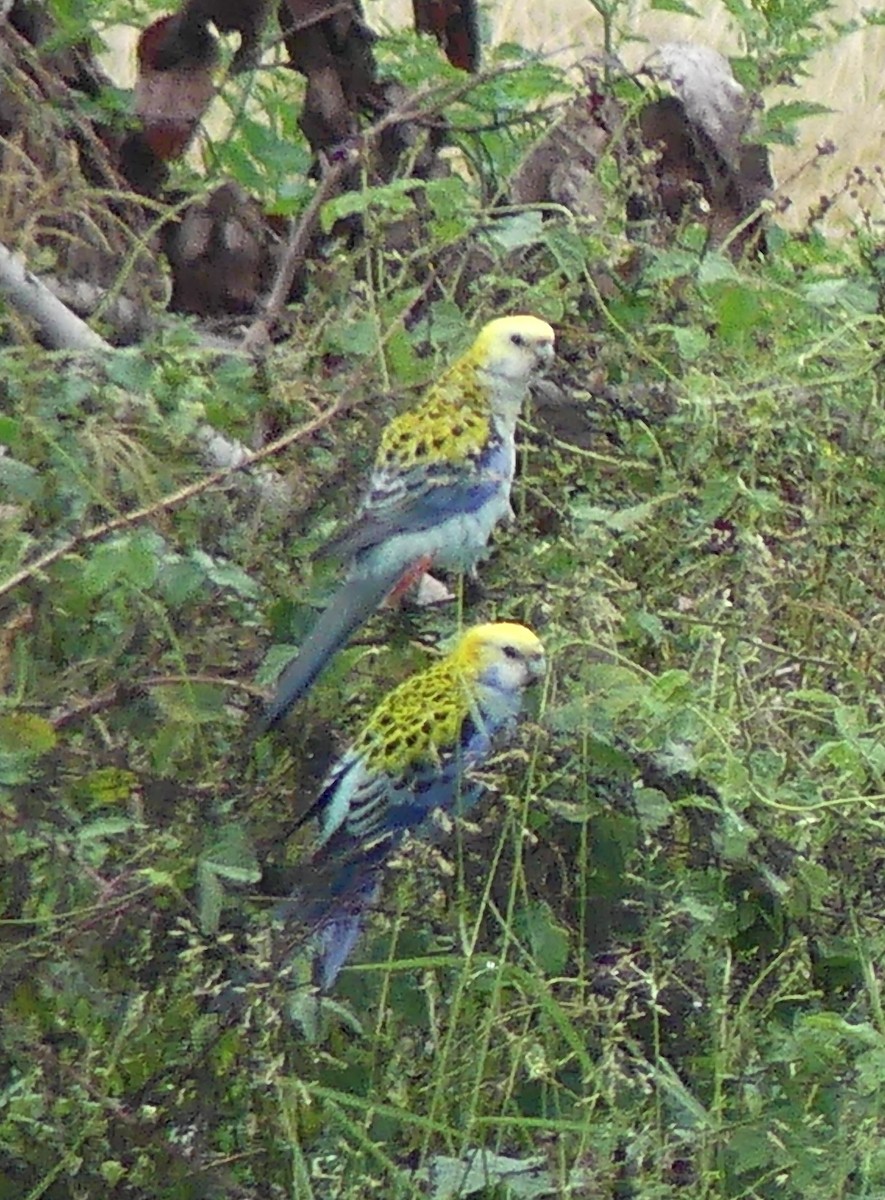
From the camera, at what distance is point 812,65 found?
526 cm

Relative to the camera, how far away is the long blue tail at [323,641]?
1.80 meters

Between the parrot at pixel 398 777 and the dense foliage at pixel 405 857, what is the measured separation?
0.03m

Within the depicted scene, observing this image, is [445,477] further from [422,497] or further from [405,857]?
[405,857]

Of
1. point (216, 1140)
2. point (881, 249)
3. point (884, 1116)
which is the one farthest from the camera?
point (881, 249)

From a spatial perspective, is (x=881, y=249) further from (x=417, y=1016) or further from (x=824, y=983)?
(x=417, y=1016)

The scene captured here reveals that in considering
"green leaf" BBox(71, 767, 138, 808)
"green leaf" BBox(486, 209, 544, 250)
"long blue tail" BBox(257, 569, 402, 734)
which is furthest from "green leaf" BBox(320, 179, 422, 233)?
"green leaf" BBox(71, 767, 138, 808)

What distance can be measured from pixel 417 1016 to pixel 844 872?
0.43 metres

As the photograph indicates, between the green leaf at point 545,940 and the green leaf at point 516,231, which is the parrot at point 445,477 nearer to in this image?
the green leaf at point 516,231

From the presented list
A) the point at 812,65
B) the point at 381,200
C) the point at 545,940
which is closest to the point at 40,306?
the point at 381,200

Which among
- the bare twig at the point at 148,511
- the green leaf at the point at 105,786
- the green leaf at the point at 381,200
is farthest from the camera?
the green leaf at the point at 381,200

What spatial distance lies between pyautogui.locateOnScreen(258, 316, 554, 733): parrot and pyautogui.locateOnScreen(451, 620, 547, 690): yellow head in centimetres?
12

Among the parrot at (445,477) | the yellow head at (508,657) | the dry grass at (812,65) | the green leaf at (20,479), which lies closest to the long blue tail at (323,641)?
the parrot at (445,477)

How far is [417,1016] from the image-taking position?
1.89 metres

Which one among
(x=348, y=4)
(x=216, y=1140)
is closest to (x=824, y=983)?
(x=216, y=1140)
